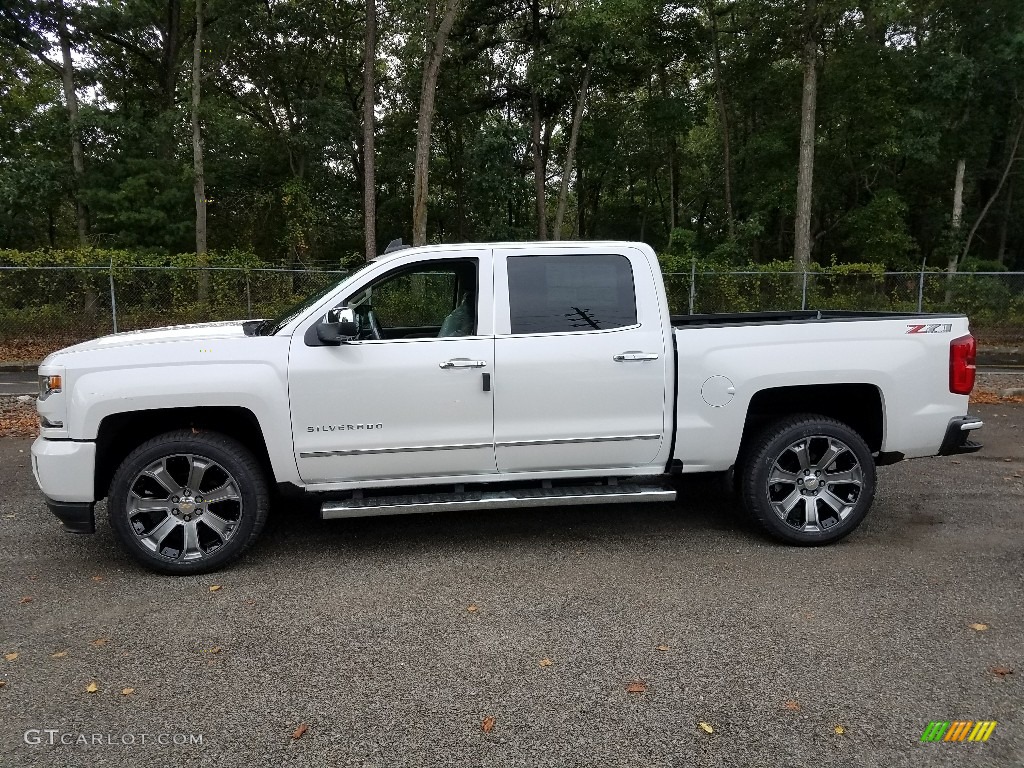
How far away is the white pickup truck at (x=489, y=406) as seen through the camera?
4.21m

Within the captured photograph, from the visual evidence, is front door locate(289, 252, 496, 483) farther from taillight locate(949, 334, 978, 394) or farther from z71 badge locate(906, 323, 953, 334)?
taillight locate(949, 334, 978, 394)

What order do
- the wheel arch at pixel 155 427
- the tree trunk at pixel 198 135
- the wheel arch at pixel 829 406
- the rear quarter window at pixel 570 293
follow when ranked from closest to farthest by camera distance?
the wheel arch at pixel 155 427 < the rear quarter window at pixel 570 293 < the wheel arch at pixel 829 406 < the tree trunk at pixel 198 135

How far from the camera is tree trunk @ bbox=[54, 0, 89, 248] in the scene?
74.3ft

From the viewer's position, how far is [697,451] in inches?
184

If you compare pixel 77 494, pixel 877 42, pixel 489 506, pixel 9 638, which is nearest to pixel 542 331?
pixel 489 506

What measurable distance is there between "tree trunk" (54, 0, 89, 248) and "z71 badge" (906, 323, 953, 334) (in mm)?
24549

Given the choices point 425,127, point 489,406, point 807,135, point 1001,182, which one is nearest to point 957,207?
point 1001,182

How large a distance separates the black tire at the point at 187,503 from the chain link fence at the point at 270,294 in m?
8.80

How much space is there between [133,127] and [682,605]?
25081mm

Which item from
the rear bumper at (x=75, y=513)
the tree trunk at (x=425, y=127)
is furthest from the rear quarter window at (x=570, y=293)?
the tree trunk at (x=425, y=127)

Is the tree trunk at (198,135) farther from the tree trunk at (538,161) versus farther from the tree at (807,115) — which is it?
the tree at (807,115)

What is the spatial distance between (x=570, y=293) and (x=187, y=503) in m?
2.70

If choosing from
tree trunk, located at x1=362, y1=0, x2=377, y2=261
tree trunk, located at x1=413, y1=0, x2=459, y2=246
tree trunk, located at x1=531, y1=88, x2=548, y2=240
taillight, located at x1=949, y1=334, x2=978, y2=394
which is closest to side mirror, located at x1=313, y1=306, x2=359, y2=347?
taillight, located at x1=949, y1=334, x2=978, y2=394

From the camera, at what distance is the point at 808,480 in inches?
185
